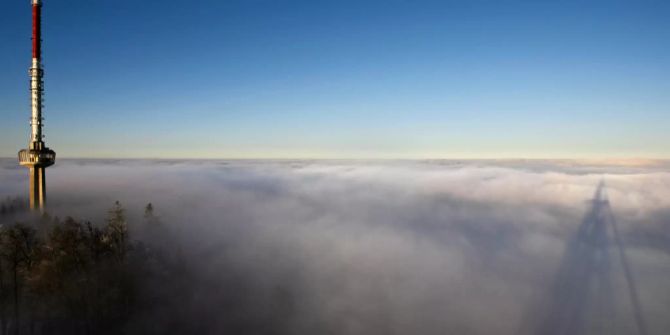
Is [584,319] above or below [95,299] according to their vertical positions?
below

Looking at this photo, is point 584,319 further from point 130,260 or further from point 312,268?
point 130,260

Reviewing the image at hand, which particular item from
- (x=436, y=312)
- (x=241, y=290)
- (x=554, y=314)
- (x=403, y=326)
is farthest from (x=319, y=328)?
(x=554, y=314)

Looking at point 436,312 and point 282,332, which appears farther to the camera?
point 436,312

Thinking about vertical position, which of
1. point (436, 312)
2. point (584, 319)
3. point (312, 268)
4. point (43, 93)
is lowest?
point (584, 319)

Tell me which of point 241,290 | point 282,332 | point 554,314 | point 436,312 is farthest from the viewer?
point 554,314

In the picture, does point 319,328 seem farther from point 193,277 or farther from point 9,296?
point 9,296

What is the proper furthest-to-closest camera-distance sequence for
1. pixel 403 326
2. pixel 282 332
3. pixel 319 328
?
pixel 403 326 → pixel 319 328 → pixel 282 332

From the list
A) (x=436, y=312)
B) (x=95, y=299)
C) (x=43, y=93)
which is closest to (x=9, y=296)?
(x=95, y=299)
